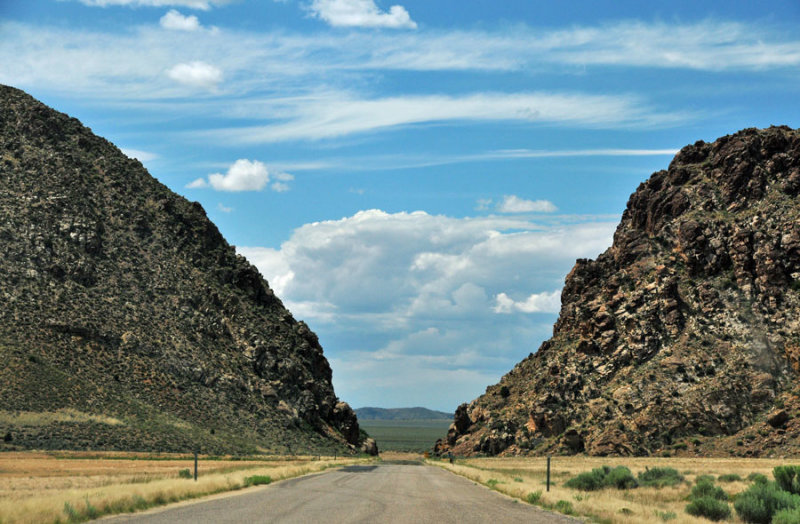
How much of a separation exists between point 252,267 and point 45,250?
122ft

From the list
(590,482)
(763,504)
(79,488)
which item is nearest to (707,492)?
(763,504)

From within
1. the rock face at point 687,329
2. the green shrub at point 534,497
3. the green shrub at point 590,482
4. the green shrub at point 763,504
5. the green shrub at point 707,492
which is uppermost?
the rock face at point 687,329

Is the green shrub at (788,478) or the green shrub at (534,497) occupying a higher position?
the green shrub at (788,478)

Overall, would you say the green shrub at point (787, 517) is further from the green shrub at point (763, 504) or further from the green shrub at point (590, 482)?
the green shrub at point (590, 482)

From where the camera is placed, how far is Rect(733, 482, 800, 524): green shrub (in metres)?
21.9

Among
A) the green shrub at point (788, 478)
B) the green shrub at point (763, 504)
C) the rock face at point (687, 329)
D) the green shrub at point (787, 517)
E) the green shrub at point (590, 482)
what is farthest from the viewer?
the rock face at point (687, 329)

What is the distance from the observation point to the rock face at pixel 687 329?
76.6m

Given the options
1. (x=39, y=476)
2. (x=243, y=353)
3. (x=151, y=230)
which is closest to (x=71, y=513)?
(x=39, y=476)

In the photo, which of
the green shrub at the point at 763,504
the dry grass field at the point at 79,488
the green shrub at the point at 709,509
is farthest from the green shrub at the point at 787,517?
the dry grass field at the point at 79,488

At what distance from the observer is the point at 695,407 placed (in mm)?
77625

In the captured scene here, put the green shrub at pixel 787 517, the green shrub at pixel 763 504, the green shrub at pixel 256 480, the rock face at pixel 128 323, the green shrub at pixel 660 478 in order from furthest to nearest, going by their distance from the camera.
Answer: the rock face at pixel 128 323 → the green shrub at pixel 256 480 → the green shrub at pixel 660 478 → the green shrub at pixel 763 504 → the green shrub at pixel 787 517

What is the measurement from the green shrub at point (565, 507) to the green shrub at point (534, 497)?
200cm

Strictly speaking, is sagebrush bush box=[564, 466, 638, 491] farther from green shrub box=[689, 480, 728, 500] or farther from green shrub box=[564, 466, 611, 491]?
green shrub box=[689, 480, 728, 500]

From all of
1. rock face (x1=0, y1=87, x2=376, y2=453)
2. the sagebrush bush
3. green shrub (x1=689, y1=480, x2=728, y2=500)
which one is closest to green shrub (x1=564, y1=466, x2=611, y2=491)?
the sagebrush bush
